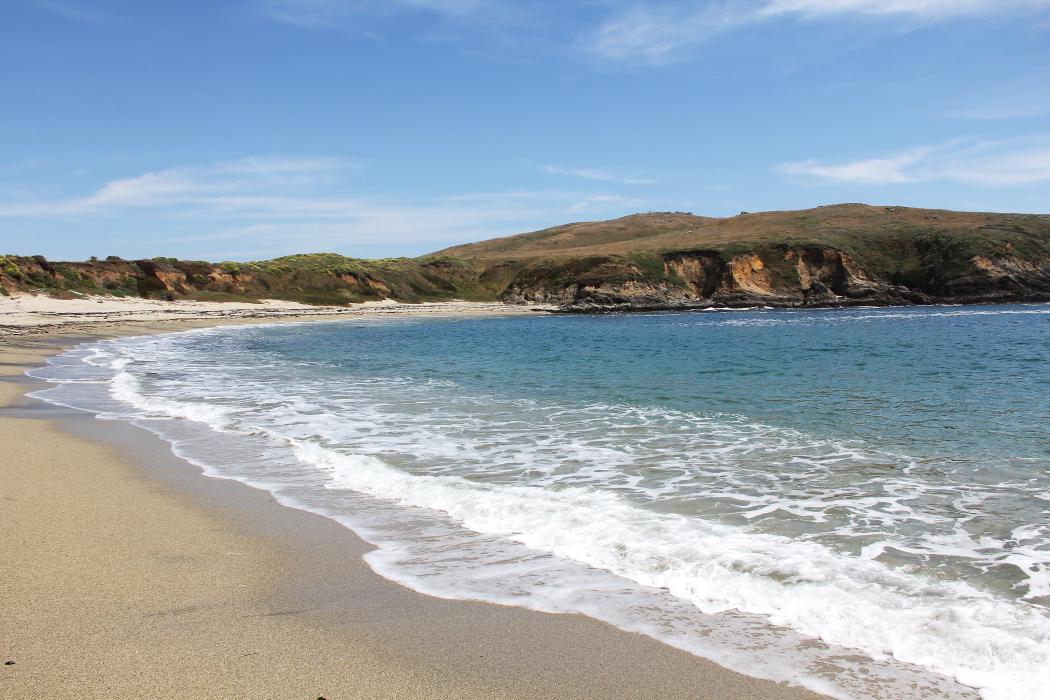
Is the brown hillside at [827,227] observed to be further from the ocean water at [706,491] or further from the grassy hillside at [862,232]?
the ocean water at [706,491]

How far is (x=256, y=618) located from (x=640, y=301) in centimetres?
7336

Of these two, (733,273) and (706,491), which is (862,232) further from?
(706,491)

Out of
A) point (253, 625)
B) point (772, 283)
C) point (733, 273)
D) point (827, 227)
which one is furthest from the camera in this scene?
point (827, 227)

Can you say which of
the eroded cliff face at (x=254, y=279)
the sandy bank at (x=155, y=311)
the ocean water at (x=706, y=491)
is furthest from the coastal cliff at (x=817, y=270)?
the ocean water at (x=706, y=491)

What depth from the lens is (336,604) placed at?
4.66m

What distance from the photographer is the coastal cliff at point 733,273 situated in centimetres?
7162

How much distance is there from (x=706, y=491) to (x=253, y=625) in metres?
4.99

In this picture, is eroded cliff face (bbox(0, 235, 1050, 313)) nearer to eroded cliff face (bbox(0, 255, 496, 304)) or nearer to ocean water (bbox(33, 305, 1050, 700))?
eroded cliff face (bbox(0, 255, 496, 304))

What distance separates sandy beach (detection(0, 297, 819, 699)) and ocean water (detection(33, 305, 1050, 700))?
1.16ft

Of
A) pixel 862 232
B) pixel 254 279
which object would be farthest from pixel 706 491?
pixel 862 232

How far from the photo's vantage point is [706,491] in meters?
7.78

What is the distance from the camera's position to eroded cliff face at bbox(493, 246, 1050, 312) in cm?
7294

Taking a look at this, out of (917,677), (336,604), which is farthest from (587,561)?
(917,677)

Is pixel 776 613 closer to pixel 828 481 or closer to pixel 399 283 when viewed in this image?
pixel 828 481
